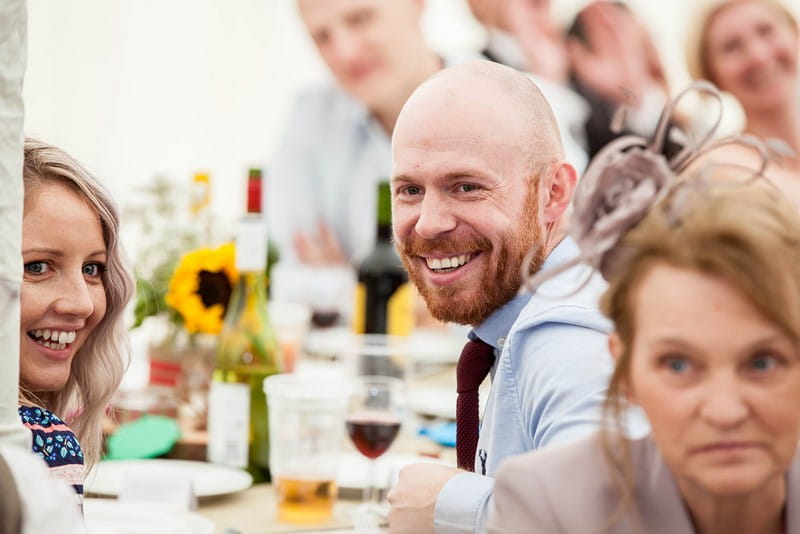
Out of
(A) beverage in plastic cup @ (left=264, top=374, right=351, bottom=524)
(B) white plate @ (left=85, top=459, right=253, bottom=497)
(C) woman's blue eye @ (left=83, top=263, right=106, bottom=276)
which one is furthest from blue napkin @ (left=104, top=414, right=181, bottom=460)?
(C) woman's blue eye @ (left=83, top=263, right=106, bottom=276)

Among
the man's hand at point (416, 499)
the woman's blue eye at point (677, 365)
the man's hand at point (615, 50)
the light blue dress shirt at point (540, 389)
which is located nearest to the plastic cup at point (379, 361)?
the light blue dress shirt at point (540, 389)

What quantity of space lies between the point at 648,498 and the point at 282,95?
4.31 meters

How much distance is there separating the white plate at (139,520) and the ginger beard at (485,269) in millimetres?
428

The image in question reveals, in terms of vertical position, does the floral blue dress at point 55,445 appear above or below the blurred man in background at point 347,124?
below

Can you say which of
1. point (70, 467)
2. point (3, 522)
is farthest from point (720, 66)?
point (3, 522)

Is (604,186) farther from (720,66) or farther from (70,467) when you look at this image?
(720,66)

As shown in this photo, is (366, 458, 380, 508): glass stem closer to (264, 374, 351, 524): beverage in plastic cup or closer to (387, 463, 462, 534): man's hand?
(264, 374, 351, 524): beverage in plastic cup

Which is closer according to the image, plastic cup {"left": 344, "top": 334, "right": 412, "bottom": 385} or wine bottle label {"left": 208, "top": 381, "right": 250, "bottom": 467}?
wine bottle label {"left": 208, "top": 381, "right": 250, "bottom": 467}

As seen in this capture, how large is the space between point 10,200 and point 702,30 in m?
4.60

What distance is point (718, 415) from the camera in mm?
659

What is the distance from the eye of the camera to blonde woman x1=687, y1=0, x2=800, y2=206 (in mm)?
4801

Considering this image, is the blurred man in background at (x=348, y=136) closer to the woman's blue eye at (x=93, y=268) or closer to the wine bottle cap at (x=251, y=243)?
the wine bottle cap at (x=251, y=243)

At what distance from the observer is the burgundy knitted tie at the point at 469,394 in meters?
1.31

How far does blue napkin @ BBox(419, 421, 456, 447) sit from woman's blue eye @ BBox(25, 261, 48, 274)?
1.00 meters
